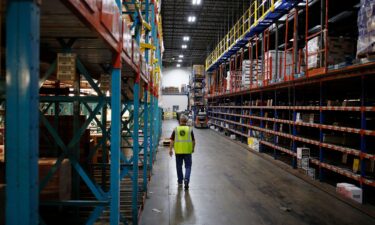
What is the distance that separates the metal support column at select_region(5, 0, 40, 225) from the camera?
1242mm

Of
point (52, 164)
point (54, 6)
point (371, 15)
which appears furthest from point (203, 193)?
point (54, 6)

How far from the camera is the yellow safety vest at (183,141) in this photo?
7.41 meters

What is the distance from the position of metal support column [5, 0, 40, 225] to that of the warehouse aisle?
14.0 feet

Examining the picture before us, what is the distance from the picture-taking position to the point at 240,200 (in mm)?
6621

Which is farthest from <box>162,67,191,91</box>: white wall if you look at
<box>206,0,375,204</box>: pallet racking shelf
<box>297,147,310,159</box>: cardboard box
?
<box>297,147,310,159</box>: cardboard box

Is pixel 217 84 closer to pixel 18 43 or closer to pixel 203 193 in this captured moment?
pixel 203 193

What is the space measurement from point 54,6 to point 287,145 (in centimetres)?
1061

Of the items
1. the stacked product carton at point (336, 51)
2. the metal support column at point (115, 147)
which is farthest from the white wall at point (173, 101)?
the metal support column at point (115, 147)

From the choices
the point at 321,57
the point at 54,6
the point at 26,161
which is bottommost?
the point at 26,161

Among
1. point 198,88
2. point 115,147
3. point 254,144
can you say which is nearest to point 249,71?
point 254,144

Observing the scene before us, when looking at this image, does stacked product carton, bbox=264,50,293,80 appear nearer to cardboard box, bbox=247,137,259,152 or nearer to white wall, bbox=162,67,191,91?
cardboard box, bbox=247,137,259,152

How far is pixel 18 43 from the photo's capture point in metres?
1.25

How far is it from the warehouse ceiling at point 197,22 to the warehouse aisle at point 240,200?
559 inches

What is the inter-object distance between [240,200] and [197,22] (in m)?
23.2
